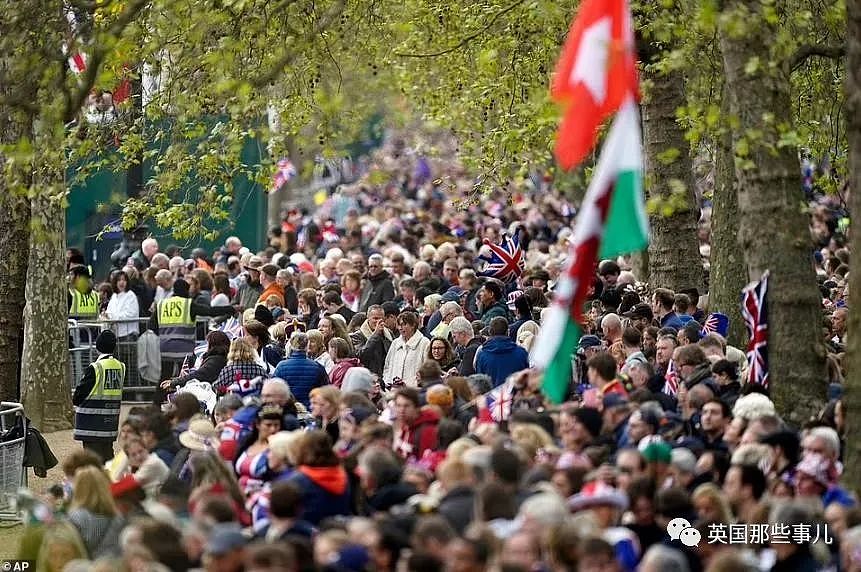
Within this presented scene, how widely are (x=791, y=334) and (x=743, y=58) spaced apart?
1.94 m

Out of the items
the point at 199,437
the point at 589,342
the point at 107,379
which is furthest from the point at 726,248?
the point at 199,437

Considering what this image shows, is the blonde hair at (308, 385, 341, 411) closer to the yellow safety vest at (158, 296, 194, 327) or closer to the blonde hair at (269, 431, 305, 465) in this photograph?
the blonde hair at (269, 431, 305, 465)

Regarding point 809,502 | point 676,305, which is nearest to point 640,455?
point 809,502

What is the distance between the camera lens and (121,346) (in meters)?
22.7

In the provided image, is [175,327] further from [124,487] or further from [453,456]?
[453,456]

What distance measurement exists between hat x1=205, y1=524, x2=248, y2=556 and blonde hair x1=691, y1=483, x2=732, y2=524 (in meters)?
2.43

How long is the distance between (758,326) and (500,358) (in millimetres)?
3632

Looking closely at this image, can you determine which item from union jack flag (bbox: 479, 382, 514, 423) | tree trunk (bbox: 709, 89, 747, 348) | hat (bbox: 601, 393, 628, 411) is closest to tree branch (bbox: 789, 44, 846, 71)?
hat (bbox: 601, 393, 628, 411)

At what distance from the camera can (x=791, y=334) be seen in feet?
41.4

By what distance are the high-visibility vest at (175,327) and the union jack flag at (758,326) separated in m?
10.4

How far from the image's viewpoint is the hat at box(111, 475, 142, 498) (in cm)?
1128

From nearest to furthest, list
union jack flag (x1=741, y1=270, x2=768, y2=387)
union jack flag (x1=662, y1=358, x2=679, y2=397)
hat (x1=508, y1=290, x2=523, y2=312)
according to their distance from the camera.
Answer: union jack flag (x1=741, y1=270, x2=768, y2=387)
union jack flag (x1=662, y1=358, x2=679, y2=397)
hat (x1=508, y1=290, x2=523, y2=312)

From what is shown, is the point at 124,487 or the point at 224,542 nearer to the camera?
the point at 224,542

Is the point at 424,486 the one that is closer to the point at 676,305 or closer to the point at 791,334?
the point at 791,334
